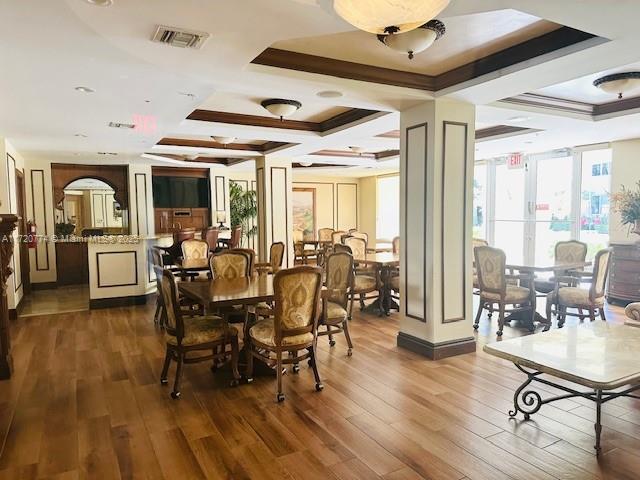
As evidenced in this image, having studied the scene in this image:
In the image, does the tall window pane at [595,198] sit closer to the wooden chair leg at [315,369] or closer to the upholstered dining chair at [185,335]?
the wooden chair leg at [315,369]

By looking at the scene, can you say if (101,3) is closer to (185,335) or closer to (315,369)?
(185,335)

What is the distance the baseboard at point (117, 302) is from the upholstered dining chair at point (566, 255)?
5884 millimetres

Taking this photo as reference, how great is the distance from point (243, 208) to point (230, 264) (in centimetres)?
616

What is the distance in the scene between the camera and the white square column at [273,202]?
7.85m

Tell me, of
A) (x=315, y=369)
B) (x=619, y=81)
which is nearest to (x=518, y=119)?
(x=619, y=81)

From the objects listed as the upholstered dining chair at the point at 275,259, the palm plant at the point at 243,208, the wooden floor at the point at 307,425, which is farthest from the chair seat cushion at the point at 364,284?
the palm plant at the point at 243,208

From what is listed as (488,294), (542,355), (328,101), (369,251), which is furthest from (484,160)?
(542,355)

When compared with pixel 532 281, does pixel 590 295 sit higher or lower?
lower

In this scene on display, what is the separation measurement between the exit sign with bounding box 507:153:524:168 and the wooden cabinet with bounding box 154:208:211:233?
263 inches

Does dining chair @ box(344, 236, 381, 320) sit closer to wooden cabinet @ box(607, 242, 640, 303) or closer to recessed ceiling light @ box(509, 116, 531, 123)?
recessed ceiling light @ box(509, 116, 531, 123)

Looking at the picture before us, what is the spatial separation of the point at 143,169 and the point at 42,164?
178 cm

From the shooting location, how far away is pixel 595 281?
487 cm

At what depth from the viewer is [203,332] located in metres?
3.52

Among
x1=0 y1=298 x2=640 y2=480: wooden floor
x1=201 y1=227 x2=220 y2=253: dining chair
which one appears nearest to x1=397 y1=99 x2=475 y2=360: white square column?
x1=0 y1=298 x2=640 y2=480: wooden floor
